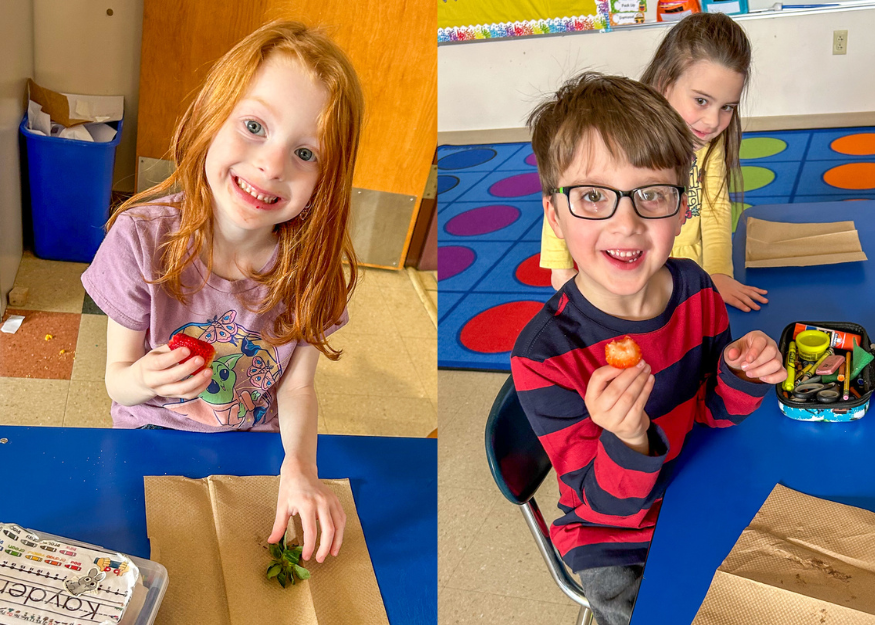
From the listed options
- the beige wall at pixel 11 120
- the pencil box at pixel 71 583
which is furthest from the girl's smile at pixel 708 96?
the beige wall at pixel 11 120

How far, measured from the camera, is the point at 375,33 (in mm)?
2482

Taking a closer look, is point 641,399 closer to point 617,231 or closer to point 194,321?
point 617,231

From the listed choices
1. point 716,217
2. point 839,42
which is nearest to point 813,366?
point 716,217

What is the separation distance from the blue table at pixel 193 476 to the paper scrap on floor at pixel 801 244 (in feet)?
2.53

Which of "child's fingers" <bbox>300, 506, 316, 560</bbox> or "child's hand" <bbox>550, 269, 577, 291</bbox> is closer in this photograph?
"child's fingers" <bbox>300, 506, 316, 560</bbox>

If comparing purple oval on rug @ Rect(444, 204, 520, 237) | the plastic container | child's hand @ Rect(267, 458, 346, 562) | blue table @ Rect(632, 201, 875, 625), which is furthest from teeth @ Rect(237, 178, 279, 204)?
the plastic container

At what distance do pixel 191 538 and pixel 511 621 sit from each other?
102 centimetres

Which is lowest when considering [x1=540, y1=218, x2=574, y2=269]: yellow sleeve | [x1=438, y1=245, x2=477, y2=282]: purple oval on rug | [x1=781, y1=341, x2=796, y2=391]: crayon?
[x1=438, y1=245, x2=477, y2=282]: purple oval on rug

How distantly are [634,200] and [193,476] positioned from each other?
69 cm

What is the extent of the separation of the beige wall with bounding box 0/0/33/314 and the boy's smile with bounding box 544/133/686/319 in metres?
1.73

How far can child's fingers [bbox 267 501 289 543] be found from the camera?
0.81 m

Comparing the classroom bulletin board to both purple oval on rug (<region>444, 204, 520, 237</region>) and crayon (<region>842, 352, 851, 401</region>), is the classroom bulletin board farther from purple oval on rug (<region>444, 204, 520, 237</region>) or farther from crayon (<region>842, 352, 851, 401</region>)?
crayon (<region>842, 352, 851, 401</region>)

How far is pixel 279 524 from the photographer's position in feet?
2.69

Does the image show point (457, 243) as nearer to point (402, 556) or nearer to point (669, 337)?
point (669, 337)
